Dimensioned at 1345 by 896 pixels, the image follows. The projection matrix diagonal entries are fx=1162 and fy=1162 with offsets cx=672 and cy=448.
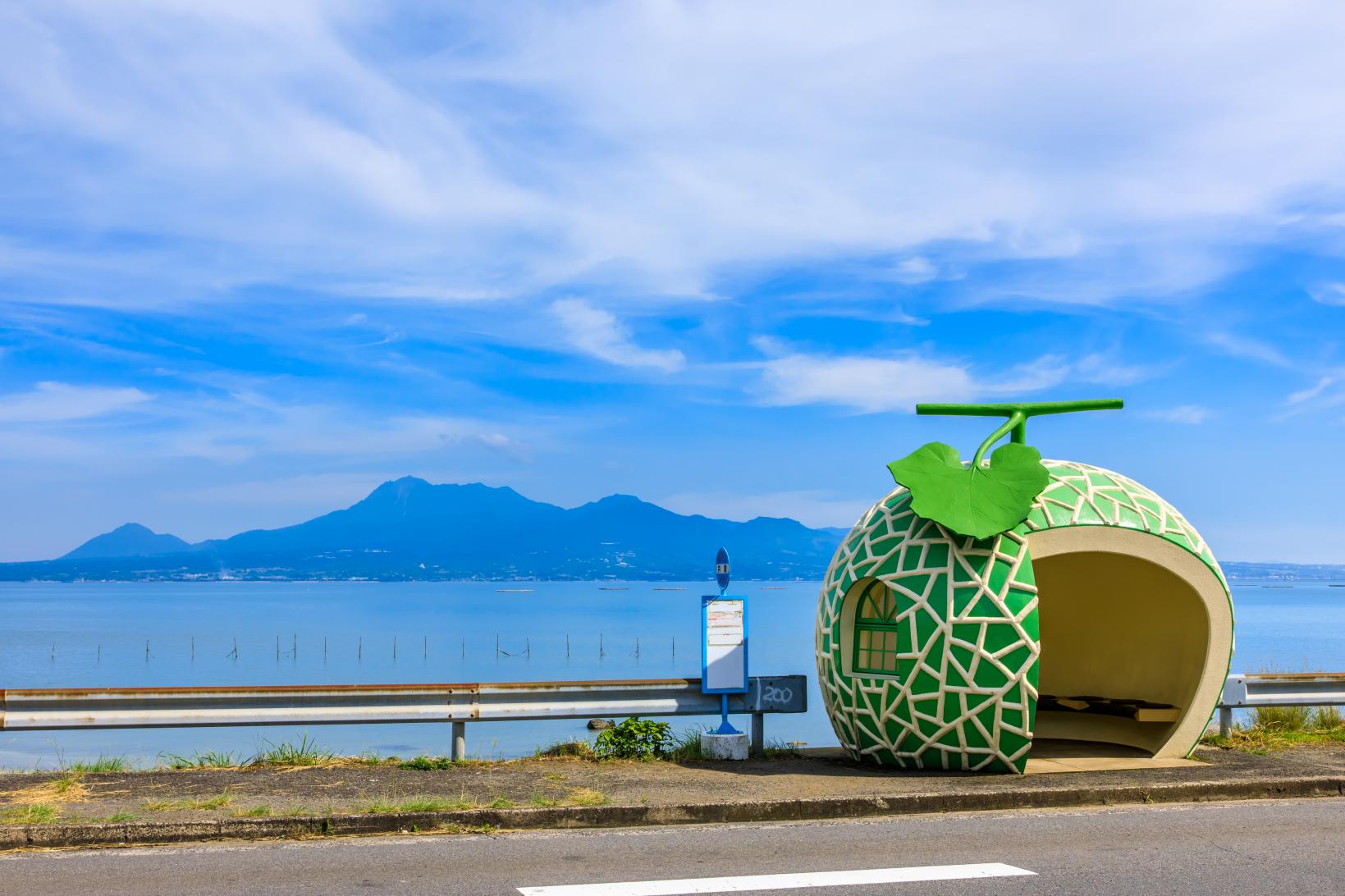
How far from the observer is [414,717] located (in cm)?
1159

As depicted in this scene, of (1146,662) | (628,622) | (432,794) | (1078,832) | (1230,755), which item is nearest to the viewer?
(1078,832)

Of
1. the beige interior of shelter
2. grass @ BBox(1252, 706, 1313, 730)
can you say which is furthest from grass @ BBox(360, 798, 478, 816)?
grass @ BBox(1252, 706, 1313, 730)

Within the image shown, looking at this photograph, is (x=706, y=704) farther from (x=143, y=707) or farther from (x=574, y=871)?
(x=143, y=707)

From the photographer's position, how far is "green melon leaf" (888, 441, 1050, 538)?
1052 centimetres

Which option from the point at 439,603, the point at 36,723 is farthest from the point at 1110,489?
the point at 439,603

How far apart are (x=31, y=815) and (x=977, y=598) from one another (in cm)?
776

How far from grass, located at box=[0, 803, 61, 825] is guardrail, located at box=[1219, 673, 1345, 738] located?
37.8 feet

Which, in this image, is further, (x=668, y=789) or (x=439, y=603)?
(x=439, y=603)

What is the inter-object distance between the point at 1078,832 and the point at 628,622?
306 ft

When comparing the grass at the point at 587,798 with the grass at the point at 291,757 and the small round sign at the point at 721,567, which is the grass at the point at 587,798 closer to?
the small round sign at the point at 721,567

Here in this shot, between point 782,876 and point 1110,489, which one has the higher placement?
point 1110,489

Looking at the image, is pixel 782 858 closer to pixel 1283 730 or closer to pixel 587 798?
pixel 587 798

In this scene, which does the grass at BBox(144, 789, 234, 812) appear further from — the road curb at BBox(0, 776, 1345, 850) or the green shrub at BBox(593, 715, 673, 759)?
the green shrub at BBox(593, 715, 673, 759)

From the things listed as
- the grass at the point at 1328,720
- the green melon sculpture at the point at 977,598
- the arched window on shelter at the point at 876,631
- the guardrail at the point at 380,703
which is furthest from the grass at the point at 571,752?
the grass at the point at 1328,720
